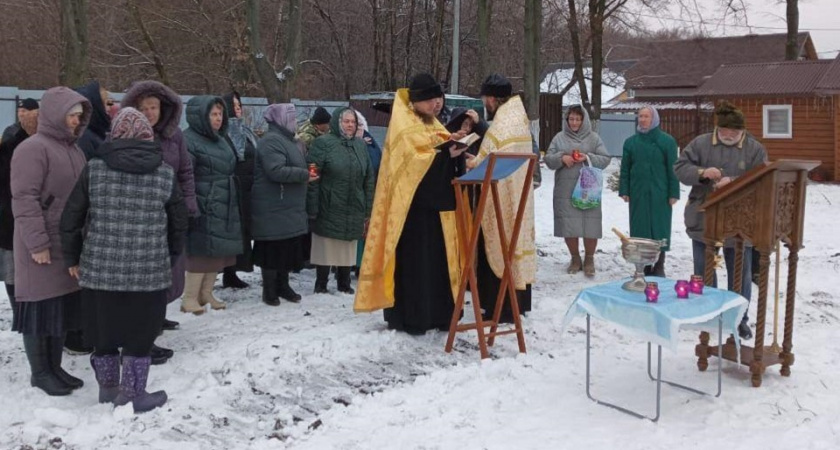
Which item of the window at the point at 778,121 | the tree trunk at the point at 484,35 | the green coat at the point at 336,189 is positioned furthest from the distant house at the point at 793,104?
the green coat at the point at 336,189

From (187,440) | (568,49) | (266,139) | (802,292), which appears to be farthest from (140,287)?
(568,49)

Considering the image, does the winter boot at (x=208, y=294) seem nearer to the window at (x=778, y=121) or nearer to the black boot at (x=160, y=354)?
the black boot at (x=160, y=354)

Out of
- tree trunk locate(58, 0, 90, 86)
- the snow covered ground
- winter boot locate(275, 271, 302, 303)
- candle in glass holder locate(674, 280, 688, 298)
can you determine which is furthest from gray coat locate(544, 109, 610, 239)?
tree trunk locate(58, 0, 90, 86)

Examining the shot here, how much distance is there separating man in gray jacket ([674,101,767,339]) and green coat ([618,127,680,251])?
1.68m

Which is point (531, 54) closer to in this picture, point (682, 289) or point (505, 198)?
point (505, 198)

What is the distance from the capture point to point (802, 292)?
776 centimetres

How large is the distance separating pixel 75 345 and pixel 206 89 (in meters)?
19.7

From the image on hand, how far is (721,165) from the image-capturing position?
6242mm

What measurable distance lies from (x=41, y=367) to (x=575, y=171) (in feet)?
18.0

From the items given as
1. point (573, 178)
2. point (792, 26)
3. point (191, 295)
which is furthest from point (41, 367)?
point (792, 26)

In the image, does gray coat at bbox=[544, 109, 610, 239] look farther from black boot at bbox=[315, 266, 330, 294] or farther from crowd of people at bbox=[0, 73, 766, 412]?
black boot at bbox=[315, 266, 330, 294]

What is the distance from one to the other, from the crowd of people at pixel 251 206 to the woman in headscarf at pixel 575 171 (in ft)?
0.05

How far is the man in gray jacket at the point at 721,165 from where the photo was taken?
6012 mm

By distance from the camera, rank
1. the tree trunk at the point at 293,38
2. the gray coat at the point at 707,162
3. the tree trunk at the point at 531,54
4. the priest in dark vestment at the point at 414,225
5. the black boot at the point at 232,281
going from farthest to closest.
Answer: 1. the tree trunk at the point at 293,38
2. the tree trunk at the point at 531,54
3. the black boot at the point at 232,281
4. the gray coat at the point at 707,162
5. the priest in dark vestment at the point at 414,225
